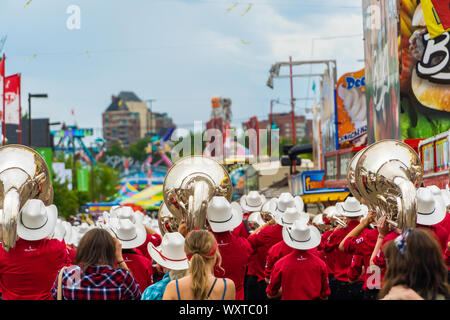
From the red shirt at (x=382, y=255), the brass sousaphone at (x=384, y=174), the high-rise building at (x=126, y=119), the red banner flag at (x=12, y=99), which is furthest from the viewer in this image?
the high-rise building at (x=126, y=119)

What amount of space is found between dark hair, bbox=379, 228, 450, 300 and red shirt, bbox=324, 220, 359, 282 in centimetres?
440

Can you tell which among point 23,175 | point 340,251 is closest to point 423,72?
point 340,251

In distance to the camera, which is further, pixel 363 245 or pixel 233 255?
pixel 233 255

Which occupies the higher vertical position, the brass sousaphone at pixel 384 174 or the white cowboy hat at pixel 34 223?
the brass sousaphone at pixel 384 174

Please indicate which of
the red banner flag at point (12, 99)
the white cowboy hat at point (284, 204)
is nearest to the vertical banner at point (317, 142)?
the red banner flag at point (12, 99)

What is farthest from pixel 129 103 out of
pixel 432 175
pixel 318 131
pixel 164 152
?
pixel 432 175

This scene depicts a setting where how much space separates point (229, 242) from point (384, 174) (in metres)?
1.56

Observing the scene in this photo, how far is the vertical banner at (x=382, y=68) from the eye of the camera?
799 inches

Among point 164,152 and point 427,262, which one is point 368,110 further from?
point 164,152

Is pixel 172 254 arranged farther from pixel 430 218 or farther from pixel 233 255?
pixel 430 218

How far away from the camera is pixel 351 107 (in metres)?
31.2

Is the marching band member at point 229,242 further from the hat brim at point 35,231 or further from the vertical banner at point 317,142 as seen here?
the vertical banner at point 317,142

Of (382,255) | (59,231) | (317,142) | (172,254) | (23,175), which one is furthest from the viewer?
(317,142)
